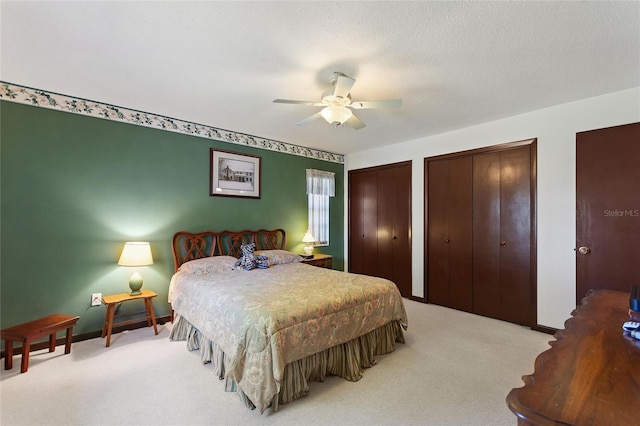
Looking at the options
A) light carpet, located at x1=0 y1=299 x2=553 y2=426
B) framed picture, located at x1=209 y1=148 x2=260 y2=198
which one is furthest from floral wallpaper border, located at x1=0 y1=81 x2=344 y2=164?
light carpet, located at x1=0 y1=299 x2=553 y2=426

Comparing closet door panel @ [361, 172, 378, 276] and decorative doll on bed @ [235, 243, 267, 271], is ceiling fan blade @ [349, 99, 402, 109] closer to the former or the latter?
decorative doll on bed @ [235, 243, 267, 271]

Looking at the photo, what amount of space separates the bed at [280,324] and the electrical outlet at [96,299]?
0.72 meters

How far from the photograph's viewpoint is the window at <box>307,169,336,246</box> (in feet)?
17.2

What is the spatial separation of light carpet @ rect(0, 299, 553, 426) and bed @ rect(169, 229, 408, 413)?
0.13 metres

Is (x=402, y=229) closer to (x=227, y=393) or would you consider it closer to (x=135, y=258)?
(x=227, y=393)

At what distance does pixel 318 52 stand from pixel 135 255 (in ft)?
9.12

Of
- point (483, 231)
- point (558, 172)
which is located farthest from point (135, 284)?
point (558, 172)

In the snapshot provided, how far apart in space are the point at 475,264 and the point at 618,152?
6.32 ft

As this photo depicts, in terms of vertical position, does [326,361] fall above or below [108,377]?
above

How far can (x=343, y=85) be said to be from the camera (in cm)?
232

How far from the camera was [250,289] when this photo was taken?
2.55m

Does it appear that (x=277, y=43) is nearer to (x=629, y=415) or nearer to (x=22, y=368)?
(x=629, y=415)

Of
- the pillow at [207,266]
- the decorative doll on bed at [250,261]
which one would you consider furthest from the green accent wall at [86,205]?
the decorative doll on bed at [250,261]

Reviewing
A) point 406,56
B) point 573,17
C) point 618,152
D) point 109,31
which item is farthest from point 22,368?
point 618,152
